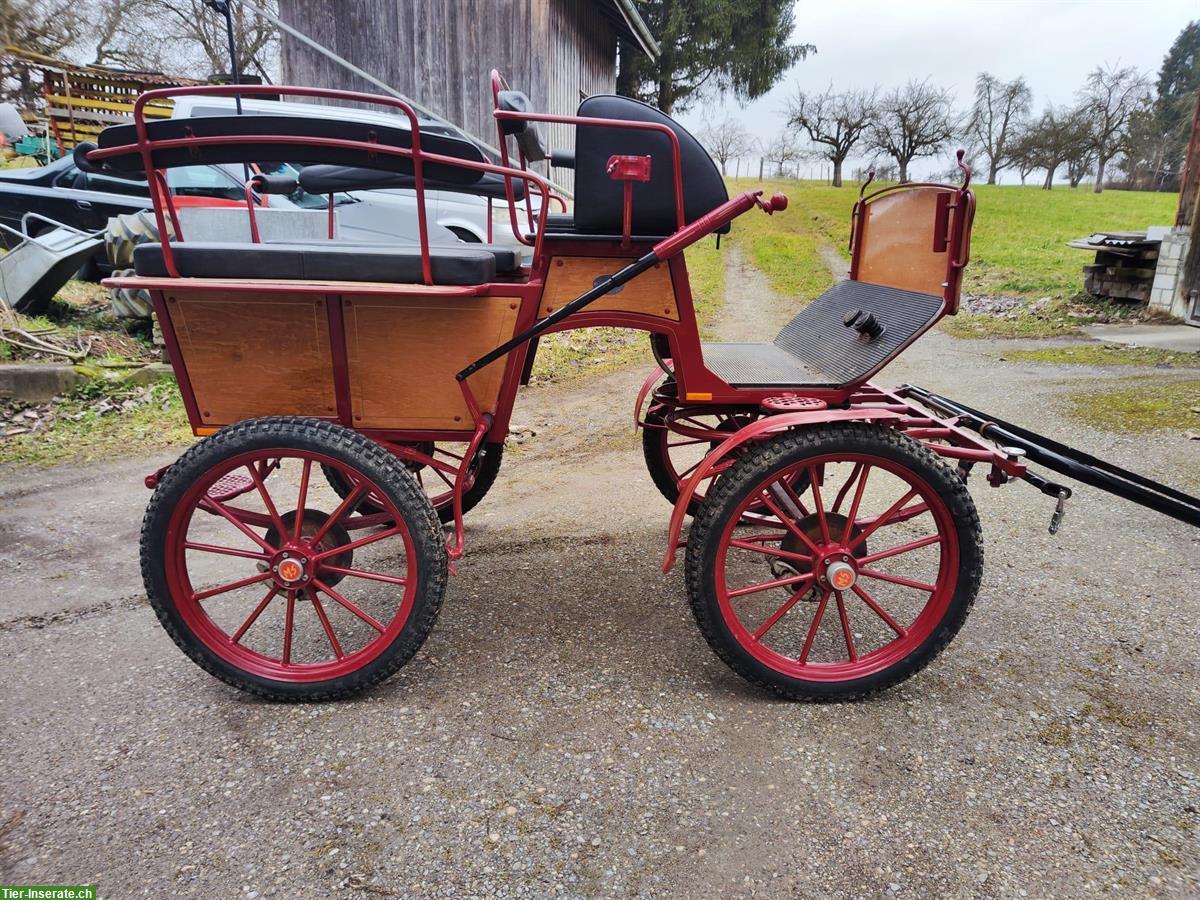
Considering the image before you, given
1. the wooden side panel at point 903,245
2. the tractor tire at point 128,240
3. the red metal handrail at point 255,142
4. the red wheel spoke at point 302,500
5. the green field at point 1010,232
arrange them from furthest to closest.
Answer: the green field at point 1010,232 < the tractor tire at point 128,240 < the wooden side panel at point 903,245 < the red wheel spoke at point 302,500 < the red metal handrail at point 255,142

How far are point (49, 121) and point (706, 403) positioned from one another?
50.1ft

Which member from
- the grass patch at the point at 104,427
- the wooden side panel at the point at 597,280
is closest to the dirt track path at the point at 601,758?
the wooden side panel at the point at 597,280

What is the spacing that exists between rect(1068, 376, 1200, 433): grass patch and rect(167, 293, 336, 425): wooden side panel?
5405 millimetres

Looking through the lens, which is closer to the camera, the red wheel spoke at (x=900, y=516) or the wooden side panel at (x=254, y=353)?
the wooden side panel at (x=254, y=353)

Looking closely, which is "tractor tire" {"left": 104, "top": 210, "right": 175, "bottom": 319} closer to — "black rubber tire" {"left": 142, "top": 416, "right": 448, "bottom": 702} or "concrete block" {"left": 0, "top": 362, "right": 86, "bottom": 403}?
"concrete block" {"left": 0, "top": 362, "right": 86, "bottom": 403}

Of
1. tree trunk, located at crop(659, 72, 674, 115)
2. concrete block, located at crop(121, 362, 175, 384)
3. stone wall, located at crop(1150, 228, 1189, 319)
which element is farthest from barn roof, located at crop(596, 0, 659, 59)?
concrete block, located at crop(121, 362, 175, 384)

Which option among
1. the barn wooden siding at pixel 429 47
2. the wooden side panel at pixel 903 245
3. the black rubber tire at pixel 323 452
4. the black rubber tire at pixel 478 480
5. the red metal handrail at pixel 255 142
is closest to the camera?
the red metal handrail at pixel 255 142

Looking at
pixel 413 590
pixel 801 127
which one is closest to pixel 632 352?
pixel 413 590

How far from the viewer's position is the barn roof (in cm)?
1255

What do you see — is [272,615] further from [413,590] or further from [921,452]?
[921,452]

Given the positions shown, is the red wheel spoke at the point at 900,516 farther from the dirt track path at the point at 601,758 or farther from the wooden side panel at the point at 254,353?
the wooden side panel at the point at 254,353

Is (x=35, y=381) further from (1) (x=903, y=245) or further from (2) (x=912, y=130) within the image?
(2) (x=912, y=130)

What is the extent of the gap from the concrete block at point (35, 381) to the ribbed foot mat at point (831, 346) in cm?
504

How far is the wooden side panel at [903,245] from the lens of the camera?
8.23 ft
